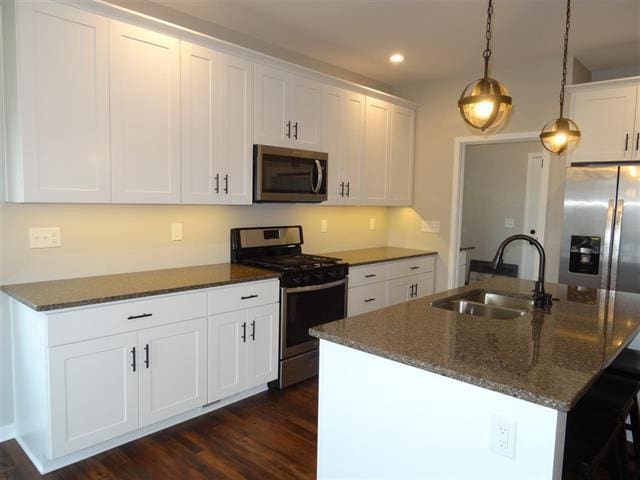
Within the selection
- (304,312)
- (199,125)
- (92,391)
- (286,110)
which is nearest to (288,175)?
(286,110)

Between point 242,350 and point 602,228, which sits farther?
point 602,228

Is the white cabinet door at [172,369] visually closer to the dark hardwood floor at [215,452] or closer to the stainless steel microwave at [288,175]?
the dark hardwood floor at [215,452]

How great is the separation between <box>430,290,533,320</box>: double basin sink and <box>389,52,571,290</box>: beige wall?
6.94ft

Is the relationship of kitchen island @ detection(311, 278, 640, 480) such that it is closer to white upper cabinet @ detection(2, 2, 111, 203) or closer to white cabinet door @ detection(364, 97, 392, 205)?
white upper cabinet @ detection(2, 2, 111, 203)

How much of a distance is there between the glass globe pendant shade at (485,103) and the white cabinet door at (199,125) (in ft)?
5.59

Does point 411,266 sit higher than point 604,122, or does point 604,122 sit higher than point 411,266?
point 604,122

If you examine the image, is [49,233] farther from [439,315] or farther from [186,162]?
[439,315]

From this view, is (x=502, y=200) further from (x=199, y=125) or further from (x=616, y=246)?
(x=199, y=125)

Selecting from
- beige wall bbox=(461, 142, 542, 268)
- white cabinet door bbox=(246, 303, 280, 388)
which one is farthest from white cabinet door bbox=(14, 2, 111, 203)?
beige wall bbox=(461, 142, 542, 268)

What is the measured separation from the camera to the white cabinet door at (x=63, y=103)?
2.28 meters

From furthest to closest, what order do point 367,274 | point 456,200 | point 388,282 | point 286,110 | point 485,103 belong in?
point 456,200
point 388,282
point 367,274
point 286,110
point 485,103

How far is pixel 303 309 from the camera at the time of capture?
133 inches

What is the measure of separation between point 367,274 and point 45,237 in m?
2.42

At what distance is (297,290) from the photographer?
329 cm
